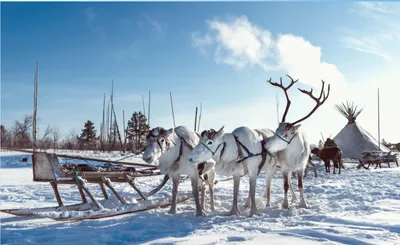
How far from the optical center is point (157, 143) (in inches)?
235

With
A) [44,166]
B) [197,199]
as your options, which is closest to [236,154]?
[197,199]

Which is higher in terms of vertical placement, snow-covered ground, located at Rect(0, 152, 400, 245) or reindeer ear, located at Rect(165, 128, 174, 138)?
reindeer ear, located at Rect(165, 128, 174, 138)

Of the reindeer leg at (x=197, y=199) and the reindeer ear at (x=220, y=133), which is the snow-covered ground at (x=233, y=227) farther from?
the reindeer ear at (x=220, y=133)

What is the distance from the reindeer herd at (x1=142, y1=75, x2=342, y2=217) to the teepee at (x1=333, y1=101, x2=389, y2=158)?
898 inches

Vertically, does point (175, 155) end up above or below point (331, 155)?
above

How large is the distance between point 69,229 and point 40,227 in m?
0.52

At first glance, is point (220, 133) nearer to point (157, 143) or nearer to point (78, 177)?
point (157, 143)

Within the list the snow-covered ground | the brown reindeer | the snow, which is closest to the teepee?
the snow

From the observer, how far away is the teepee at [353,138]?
90.1 feet

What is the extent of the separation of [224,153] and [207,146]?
461 mm

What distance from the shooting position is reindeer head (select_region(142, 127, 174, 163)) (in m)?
5.82

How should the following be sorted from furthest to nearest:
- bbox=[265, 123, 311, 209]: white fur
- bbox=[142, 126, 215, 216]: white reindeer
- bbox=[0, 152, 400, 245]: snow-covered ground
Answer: bbox=[265, 123, 311, 209]: white fur
bbox=[142, 126, 215, 216]: white reindeer
bbox=[0, 152, 400, 245]: snow-covered ground

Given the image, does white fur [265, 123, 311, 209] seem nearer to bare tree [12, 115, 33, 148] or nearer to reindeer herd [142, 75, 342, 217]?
reindeer herd [142, 75, 342, 217]

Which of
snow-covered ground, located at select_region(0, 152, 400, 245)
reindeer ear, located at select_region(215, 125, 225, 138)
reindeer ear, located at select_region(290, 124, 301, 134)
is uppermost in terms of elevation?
reindeer ear, located at select_region(290, 124, 301, 134)
